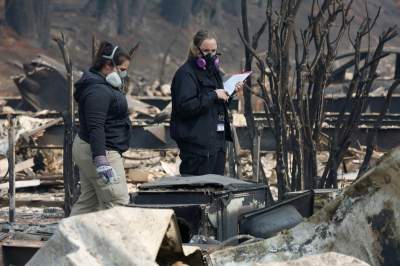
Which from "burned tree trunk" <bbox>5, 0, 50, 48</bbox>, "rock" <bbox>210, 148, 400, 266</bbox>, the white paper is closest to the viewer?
"rock" <bbox>210, 148, 400, 266</bbox>

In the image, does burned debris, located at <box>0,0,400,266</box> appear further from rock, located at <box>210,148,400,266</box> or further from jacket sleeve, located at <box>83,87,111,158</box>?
jacket sleeve, located at <box>83,87,111,158</box>

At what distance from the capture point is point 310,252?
564cm

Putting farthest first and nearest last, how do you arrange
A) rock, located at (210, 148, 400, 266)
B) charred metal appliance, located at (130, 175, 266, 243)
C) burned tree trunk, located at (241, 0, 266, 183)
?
burned tree trunk, located at (241, 0, 266, 183) < charred metal appliance, located at (130, 175, 266, 243) < rock, located at (210, 148, 400, 266)

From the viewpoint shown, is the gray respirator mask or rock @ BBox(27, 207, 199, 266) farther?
the gray respirator mask

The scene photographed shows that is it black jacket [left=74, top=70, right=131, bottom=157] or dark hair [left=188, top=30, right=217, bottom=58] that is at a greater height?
dark hair [left=188, top=30, right=217, bottom=58]

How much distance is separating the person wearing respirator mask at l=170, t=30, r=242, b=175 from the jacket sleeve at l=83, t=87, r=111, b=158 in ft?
2.87

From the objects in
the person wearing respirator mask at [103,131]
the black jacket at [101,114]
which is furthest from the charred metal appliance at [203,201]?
the black jacket at [101,114]

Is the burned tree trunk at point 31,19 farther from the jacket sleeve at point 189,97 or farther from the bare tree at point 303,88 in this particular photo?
the jacket sleeve at point 189,97

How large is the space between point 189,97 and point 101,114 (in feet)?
3.10

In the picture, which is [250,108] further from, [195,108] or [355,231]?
[355,231]

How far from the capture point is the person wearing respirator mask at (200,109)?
26.7 feet

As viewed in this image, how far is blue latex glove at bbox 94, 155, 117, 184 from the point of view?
24.0 feet

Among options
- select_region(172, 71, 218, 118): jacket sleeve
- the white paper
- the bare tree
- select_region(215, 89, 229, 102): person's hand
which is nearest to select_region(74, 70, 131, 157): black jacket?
select_region(172, 71, 218, 118): jacket sleeve

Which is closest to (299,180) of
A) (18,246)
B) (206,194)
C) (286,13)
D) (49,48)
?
(286,13)
